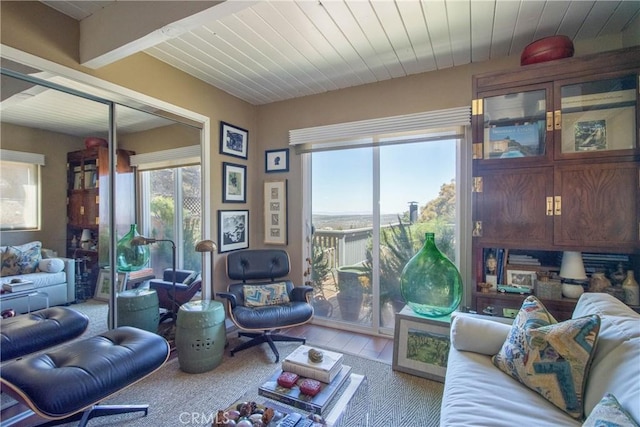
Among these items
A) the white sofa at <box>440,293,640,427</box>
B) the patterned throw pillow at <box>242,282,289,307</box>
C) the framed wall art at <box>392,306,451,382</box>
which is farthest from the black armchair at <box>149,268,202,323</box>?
the white sofa at <box>440,293,640,427</box>

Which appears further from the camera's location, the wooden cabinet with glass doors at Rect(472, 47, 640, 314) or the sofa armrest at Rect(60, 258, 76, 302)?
the sofa armrest at Rect(60, 258, 76, 302)

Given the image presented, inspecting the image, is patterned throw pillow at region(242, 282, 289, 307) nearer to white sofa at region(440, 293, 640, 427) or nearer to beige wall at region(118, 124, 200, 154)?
beige wall at region(118, 124, 200, 154)

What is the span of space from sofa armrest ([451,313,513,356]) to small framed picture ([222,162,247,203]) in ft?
7.87

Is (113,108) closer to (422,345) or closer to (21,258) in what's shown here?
(21,258)

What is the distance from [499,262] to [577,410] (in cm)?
113

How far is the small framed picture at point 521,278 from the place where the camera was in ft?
6.89

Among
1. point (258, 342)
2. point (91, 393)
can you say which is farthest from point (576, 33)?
point (91, 393)

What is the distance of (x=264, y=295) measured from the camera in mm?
2834

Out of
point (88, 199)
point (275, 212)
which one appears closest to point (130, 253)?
point (88, 199)

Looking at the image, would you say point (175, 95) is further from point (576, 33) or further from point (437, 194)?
point (576, 33)

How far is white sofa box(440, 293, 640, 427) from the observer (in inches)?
44.0

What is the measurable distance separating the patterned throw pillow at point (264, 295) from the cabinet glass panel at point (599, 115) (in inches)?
99.7

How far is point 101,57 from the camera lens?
6.00ft
